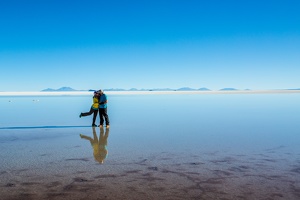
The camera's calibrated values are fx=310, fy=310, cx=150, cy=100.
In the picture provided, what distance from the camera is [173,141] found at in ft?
28.7

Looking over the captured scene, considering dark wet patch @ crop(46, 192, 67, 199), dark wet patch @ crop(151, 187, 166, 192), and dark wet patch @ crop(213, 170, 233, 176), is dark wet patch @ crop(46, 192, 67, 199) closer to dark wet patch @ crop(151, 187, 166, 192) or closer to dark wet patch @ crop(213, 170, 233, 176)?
dark wet patch @ crop(151, 187, 166, 192)

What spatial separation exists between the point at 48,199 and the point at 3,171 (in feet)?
5.91

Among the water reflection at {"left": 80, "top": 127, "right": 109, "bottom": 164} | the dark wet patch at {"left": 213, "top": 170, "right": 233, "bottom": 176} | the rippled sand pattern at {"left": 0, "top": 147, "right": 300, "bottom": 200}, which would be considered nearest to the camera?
the rippled sand pattern at {"left": 0, "top": 147, "right": 300, "bottom": 200}

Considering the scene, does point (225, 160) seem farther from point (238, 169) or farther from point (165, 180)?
point (165, 180)

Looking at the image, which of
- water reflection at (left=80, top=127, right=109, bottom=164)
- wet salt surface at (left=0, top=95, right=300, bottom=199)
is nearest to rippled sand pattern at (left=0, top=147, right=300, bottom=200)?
wet salt surface at (left=0, top=95, right=300, bottom=199)

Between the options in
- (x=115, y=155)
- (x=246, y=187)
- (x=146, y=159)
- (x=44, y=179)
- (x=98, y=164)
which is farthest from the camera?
(x=115, y=155)

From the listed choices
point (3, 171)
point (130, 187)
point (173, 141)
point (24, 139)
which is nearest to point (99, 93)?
point (24, 139)

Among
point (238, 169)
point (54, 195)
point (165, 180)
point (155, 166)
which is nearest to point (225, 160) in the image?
point (238, 169)

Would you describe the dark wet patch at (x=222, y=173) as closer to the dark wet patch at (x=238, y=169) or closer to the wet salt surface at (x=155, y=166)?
the wet salt surface at (x=155, y=166)

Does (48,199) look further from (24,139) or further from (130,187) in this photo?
(24,139)

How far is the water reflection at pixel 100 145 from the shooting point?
6.81m

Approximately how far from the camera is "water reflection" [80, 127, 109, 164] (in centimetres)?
681

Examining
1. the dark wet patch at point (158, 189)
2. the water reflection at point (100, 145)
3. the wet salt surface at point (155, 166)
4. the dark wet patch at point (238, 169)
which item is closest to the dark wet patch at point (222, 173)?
the wet salt surface at point (155, 166)

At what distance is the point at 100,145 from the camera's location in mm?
8312
